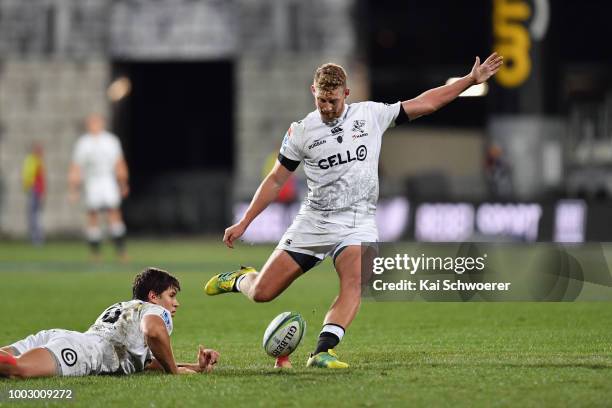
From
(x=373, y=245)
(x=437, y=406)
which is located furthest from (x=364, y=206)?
(x=437, y=406)

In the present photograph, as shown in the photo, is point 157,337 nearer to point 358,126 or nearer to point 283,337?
point 283,337

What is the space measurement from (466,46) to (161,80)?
963cm

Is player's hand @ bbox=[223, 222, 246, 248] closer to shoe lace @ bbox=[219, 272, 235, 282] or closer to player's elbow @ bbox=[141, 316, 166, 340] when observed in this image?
shoe lace @ bbox=[219, 272, 235, 282]

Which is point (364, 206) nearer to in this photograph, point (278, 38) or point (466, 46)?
point (278, 38)

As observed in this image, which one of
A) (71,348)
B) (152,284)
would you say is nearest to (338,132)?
(152,284)

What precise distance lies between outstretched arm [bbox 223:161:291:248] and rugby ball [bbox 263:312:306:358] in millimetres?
674

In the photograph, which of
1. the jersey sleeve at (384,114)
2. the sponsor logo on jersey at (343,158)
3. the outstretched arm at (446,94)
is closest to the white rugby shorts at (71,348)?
the sponsor logo on jersey at (343,158)

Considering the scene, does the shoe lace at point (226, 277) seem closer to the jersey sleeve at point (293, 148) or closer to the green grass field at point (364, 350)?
the green grass field at point (364, 350)

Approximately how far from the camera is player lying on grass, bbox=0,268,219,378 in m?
8.73

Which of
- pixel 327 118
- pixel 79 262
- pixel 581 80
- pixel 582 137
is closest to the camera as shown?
pixel 327 118

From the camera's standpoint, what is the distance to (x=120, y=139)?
36.2m

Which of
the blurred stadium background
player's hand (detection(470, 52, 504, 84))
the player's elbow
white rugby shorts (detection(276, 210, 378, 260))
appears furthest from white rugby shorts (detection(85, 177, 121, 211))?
the player's elbow

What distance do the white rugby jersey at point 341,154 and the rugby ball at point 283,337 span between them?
0.87m

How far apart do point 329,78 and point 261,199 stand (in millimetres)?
1077
